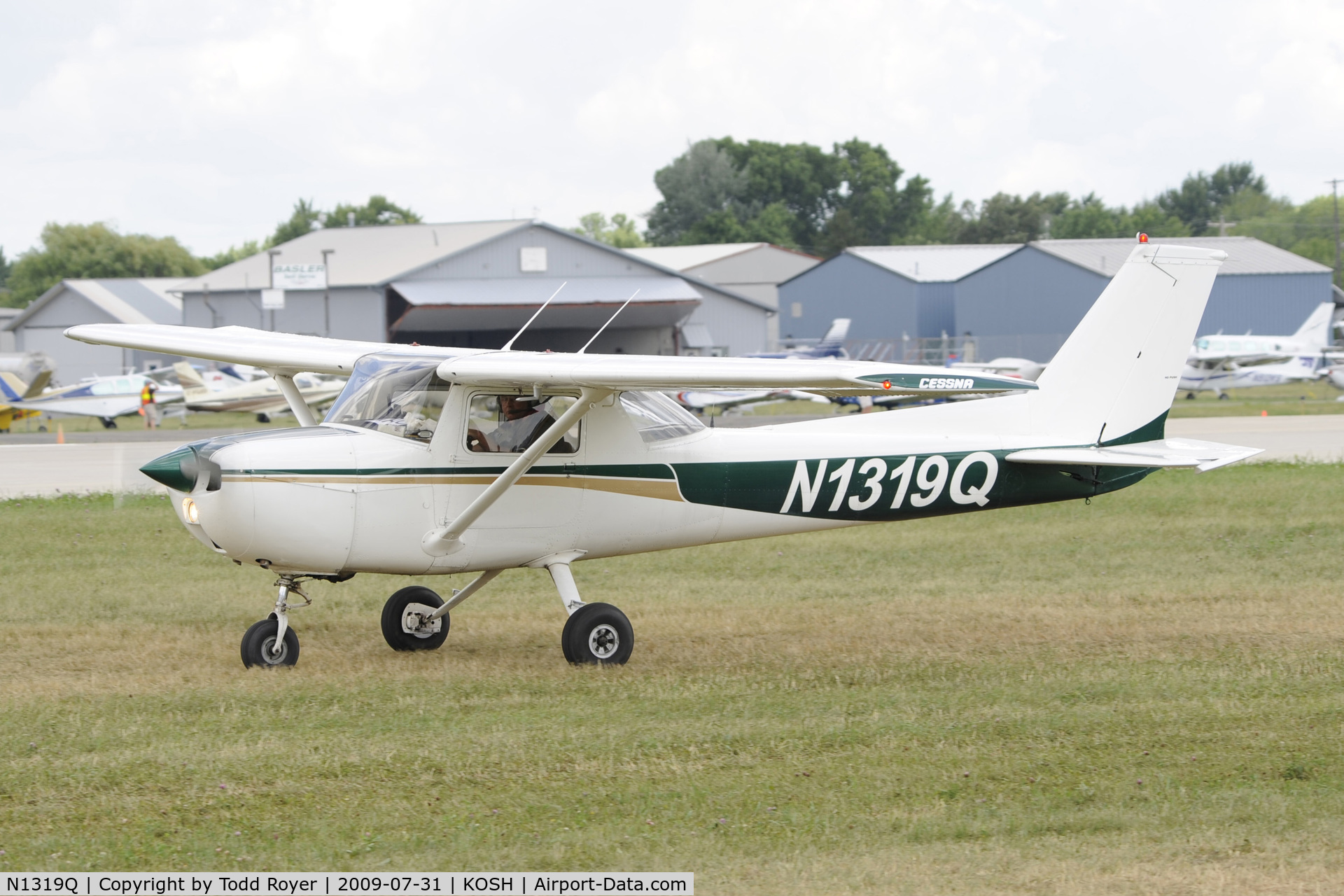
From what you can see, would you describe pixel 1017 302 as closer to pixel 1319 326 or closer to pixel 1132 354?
pixel 1319 326

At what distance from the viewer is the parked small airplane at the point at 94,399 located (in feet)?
120

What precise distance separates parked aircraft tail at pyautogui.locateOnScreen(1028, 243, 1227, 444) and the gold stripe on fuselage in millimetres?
2941

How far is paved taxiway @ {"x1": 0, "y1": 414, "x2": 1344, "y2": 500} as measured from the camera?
21.2m

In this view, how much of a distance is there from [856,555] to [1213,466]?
5.23 metres

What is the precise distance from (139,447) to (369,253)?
26506 mm

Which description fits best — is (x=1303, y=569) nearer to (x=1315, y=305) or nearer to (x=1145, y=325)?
(x=1145, y=325)

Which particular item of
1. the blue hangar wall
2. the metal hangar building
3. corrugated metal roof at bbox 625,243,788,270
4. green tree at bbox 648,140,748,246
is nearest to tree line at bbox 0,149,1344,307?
green tree at bbox 648,140,748,246

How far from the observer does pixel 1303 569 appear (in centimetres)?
1247

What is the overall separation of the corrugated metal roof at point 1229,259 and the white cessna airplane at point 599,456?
55.2 meters

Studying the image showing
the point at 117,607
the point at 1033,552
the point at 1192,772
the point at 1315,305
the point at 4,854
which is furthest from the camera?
the point at 1315,305

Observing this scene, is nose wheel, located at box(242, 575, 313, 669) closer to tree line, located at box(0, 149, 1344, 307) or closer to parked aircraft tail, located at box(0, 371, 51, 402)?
parked aircraft tail, located at box(0, 371, 51, 402)

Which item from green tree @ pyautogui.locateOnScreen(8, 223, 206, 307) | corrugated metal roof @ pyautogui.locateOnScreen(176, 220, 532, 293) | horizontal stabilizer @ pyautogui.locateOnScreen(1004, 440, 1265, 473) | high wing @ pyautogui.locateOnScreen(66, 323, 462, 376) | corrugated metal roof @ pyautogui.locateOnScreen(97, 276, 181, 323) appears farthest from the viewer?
Result: green tree @ pyautogui.locateOnScreen(8, 223, 206, 307)

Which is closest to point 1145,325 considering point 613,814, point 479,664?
point 479,664

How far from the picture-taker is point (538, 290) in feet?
171
